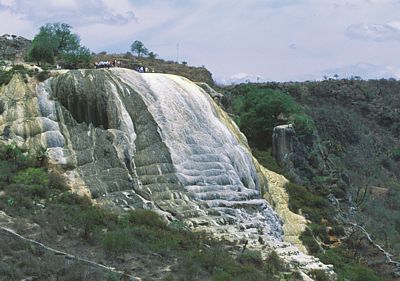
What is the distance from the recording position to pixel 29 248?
13914 millimetres

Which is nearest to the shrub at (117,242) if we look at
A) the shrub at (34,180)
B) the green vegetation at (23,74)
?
the shrub at (34,180)

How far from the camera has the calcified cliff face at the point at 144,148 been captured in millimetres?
19422

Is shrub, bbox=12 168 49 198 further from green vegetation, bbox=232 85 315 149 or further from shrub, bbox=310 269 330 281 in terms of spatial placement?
green vegetation, bbox=232 85 315 149

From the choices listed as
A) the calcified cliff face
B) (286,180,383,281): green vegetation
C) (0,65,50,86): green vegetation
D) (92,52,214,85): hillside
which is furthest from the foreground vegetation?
(92,52,214,85): hillside

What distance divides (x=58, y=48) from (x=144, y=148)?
1089 cm

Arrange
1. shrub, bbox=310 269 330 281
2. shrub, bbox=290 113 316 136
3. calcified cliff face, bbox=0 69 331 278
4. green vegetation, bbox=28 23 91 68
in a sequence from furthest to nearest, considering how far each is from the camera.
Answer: shrub, bbox=290 113 316 136, green vegetation, bbox=28 23 91 68, calcified cliff face, bbox=0 69 331 278, shrub, bbox=310 269 330 281

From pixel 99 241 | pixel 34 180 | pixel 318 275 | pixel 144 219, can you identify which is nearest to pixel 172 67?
pixel 34 180

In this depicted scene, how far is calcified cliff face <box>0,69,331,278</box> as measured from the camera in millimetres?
19422

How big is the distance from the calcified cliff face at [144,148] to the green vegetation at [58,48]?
5.27 meters

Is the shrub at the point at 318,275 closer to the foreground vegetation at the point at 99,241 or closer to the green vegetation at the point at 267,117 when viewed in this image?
the foreground vegetation at the point at 99,241

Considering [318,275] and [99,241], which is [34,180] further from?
[318,275]

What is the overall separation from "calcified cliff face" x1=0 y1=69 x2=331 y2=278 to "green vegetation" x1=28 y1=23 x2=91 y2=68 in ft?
17.3

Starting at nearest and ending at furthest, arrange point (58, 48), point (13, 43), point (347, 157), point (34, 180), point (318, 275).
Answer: point (318, 275), point (34, 180), point (58, 48), point (13, 43), point (347, 157)

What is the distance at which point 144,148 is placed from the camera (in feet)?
69.8
